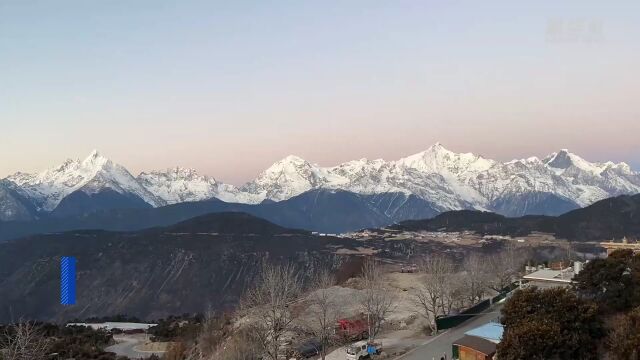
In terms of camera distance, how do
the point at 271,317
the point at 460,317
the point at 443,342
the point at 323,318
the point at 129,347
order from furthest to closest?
the point at 129,347, the point at 460,317, the point at 323,318, the point at 443,342, the point at 271,317

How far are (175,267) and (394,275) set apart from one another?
11140 cm

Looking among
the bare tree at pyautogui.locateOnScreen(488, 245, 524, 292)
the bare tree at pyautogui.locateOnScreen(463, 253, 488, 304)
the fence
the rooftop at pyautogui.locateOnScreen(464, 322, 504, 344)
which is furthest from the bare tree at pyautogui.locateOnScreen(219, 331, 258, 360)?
the bare tree at pyautogui.locateOnScreen(488, 245, 524, 292)

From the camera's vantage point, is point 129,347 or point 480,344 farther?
point 129,347

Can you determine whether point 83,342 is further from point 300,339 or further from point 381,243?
point 381,243

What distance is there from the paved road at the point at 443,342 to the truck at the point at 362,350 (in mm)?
2692

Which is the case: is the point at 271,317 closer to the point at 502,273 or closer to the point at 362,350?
the point at 362,350

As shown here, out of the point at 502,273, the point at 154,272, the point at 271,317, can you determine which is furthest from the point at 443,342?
the point at 154,272

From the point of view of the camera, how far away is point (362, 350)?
4053 cm

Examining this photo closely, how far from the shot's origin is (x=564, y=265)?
65.4 m

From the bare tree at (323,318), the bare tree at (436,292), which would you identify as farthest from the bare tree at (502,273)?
the bare tree at (323,318)

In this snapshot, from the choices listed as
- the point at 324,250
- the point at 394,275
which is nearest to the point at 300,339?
the point at 394,275

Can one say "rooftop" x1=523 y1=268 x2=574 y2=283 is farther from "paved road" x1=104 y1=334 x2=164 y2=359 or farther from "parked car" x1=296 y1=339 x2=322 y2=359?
"paved road" x1=104 y1=334 x2=164 y2=359

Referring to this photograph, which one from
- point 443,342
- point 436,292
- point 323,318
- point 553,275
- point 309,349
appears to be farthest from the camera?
point 553,275

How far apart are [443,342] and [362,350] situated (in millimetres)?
5664
